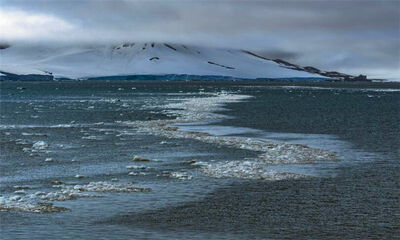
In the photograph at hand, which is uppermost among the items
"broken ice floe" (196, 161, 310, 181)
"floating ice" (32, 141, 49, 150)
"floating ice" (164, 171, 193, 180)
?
"broken ice floe" (196, 161, 310, 181)

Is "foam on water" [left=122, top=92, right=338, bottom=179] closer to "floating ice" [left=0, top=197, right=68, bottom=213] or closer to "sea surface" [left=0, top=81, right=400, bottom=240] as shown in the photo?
"sea surface" [left=0, top=81, right=400, bottom=240]

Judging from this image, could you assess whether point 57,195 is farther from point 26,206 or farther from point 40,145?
point 40,145

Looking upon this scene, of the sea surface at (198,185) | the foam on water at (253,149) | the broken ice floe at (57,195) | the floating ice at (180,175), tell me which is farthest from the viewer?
the foam on water at (253,149)

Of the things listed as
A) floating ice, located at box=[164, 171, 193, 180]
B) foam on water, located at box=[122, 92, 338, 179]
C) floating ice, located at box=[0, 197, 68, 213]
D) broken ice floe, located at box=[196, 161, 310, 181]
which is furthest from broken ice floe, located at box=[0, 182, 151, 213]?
foam on water, located at box=[122, 92, 338, 179]

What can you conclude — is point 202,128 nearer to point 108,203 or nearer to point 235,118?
point 235,118

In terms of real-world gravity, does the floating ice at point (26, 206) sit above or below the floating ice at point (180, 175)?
below

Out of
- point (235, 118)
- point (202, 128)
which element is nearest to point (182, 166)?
point (202, 128)

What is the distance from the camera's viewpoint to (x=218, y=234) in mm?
18609

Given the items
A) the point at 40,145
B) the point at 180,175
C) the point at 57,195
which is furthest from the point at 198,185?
the point at 40,145

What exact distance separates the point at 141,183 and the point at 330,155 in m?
12.3

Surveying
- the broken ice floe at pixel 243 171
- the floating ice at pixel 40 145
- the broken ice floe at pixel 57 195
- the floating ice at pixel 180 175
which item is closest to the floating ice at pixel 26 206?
the broken ice floe at pixel 57 195

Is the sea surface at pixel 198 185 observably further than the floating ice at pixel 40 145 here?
No

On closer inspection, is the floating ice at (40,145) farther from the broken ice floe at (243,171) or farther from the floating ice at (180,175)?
the floating ice at (180,175)

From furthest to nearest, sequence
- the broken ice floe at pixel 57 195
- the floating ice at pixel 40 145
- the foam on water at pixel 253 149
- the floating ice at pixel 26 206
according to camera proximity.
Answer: the floating ice at pixel 40 145, the foam on water at pixel 253 149, the broken ice floe at pixel 57 195, the floating ice at pixel 26 206
